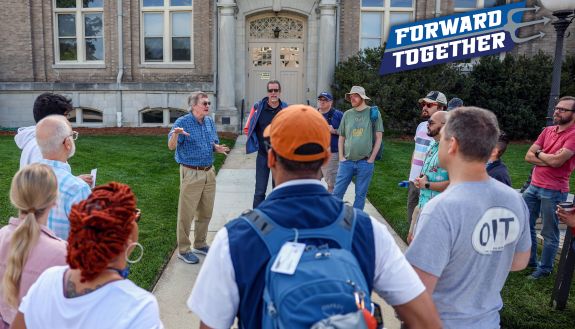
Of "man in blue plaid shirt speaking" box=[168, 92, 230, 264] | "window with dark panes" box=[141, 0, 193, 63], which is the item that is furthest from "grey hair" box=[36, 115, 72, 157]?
"window with dark panes" box=[141, 0, 193, 63]

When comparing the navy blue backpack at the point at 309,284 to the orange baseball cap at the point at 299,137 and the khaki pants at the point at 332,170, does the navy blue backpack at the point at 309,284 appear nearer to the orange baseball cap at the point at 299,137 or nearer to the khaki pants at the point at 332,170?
the orange baseball cap at the point at 299,137

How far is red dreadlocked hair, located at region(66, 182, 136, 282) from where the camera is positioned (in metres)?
1.74

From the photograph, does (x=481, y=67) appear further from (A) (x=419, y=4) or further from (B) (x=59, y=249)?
(B) (x=59, y=249)

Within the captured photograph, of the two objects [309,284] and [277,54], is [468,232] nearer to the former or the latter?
[309,284]

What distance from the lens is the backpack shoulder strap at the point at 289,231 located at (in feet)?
5.20

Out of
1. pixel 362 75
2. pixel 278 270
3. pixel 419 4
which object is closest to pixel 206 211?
pixel 278 270

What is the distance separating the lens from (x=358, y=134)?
6539 mm

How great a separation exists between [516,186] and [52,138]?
8512 millimetres

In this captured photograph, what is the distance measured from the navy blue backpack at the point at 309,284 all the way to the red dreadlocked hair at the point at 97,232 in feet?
1.74

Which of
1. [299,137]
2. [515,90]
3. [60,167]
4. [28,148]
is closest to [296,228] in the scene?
[299,137]

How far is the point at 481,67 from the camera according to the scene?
1546 centimetres

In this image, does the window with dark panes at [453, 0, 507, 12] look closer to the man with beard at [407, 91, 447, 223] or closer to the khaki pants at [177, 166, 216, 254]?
the man with beard at [407, 91, 447, 223]

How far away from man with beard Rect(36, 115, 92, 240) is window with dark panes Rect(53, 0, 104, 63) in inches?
632

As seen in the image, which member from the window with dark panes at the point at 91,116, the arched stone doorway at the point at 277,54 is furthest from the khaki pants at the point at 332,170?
the window with dark panes at the point at 91,116
